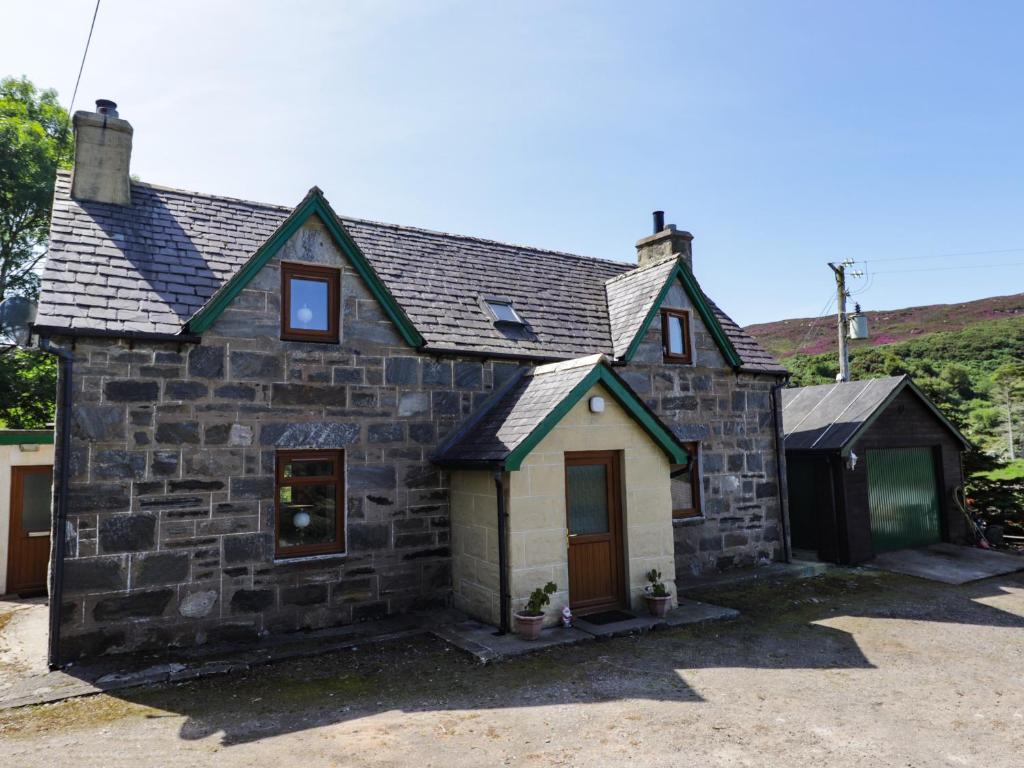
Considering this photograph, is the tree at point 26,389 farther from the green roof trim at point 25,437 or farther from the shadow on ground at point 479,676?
the shadow on ground at point 479,676

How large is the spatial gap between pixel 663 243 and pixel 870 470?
6837 millimetres

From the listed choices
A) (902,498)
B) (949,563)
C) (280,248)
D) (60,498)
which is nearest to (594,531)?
(280,248)

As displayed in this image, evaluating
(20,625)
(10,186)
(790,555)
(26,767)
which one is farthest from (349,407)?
(10,186)

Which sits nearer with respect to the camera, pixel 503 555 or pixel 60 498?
pixel 60 498

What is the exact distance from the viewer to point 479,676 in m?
7.20

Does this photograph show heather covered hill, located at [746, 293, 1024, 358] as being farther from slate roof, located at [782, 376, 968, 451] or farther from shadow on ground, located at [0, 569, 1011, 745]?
shadow on ground, located at [0, 569, 1011, 745]

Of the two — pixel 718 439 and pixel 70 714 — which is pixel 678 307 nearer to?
pixel 718 439

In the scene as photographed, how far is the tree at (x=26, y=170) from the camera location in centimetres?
1883

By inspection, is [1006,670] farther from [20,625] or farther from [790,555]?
[20,625]

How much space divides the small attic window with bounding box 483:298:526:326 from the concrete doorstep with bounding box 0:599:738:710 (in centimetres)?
510

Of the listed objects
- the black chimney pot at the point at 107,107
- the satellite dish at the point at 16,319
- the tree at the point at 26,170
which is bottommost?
the satellite dish at the point at 16,319

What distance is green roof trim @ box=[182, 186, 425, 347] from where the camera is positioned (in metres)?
8.53

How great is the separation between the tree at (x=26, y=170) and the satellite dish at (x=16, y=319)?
13.0 m

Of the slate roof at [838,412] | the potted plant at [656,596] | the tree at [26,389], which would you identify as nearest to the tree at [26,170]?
the tree at [26,389]
